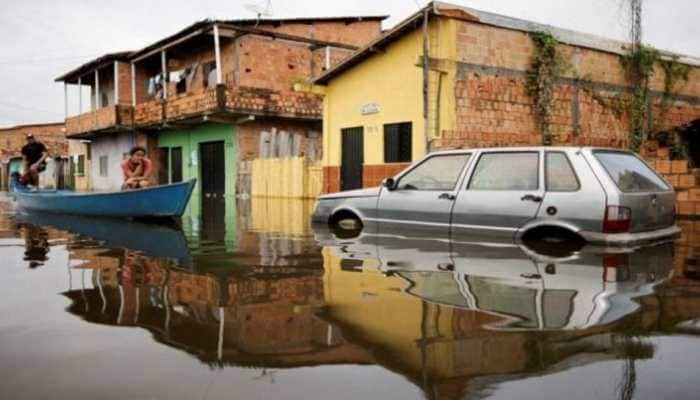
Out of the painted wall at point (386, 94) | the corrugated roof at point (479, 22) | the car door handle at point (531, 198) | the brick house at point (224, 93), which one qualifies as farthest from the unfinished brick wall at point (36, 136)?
the car door handle at point (531, 198)

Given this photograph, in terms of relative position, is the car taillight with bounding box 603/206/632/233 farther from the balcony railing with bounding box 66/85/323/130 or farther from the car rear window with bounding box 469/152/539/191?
the balcony railing with bounding box 66/85/323/130

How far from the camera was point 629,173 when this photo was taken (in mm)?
6461

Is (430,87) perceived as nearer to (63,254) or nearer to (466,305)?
(63,254)

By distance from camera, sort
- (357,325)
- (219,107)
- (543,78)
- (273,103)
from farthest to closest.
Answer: (273,103) < (219,107) < (543,78) < (357,325)

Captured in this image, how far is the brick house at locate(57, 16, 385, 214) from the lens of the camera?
21984mm

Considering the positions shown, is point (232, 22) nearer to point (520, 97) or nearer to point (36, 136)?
point (520, 97)

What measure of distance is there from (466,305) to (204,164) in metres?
22.7

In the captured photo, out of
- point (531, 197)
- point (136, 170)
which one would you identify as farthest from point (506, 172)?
point (136, 170)

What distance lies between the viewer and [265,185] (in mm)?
20812

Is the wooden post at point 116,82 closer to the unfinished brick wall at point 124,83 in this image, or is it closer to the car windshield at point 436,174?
the unfinished brick wall at point 124,83

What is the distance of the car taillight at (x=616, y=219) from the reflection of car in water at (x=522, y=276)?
28 centimetres

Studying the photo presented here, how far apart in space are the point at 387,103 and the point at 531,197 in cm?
975

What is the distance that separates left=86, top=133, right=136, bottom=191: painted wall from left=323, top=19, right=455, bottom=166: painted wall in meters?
15.0

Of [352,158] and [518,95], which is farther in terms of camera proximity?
[352,158]
